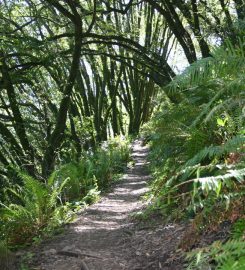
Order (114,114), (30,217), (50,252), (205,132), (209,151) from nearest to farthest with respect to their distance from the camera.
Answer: (209,151), (50,252), (205,132), (30,217), (114,114)

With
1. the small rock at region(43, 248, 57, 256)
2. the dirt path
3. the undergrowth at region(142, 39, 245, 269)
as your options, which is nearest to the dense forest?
the undergrowth at region(142, 39, 245, 269)

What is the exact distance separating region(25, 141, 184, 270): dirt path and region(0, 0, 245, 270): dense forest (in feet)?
0.89

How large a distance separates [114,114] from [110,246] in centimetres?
1677

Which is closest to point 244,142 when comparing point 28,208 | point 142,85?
point 28,208

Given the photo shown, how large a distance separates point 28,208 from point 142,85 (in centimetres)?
1796

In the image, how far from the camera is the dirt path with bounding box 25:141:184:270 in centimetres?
374

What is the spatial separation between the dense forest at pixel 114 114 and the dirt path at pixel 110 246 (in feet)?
0.89

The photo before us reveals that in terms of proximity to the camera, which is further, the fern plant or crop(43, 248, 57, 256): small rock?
the fern plant

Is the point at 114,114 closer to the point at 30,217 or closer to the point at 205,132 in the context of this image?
the point at 30,217

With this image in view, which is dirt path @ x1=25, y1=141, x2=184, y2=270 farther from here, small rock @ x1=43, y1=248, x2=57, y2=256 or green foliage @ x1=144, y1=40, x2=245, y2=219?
green foliage @ x1=144, y1=40, x2=245, y2=219

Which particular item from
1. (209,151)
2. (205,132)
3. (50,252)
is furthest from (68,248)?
(209,151)

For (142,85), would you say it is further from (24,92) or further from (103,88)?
(24,92)

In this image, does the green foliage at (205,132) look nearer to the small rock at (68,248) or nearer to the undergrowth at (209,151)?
the undergrowth at (209,151)

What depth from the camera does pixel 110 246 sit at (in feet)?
14.8
